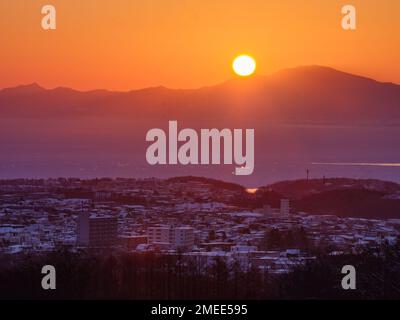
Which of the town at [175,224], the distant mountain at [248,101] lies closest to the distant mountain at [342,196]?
the town at [175,224]

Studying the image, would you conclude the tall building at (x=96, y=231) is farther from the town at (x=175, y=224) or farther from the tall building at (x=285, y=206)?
the tall building at (x=285, y=206)

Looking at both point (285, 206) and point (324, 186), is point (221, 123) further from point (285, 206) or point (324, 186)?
point (324, 186)

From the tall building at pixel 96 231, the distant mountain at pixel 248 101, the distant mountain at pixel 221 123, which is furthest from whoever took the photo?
the distant mountain at pixel 221 123

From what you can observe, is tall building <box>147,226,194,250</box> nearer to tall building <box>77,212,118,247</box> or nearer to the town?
the town

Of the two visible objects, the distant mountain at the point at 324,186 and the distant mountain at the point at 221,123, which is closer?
the distant mountain at the point at 221,123

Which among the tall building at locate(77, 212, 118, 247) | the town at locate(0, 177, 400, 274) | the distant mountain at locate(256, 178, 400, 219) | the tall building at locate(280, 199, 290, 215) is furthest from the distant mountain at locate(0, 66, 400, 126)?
the tall building at locate(77, 212, 118, 247)

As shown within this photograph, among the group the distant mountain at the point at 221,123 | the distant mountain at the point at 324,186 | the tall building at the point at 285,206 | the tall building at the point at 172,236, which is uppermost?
the distant mountain at the point at 221,123
